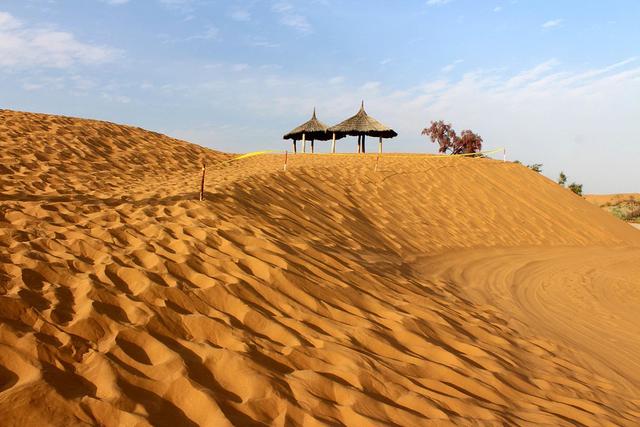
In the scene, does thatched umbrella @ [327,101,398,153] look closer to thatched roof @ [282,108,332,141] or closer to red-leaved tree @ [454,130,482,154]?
thatched roof @ [282,108,332,141]

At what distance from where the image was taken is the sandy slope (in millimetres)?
2225

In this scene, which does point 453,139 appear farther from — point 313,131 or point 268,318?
point 268,318

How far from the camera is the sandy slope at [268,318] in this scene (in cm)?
222

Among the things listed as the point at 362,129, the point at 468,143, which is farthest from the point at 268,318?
the point at 468,143

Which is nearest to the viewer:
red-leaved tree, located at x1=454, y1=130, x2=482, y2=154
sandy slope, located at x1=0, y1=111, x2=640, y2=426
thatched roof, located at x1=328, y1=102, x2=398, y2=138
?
sandy slope, located at x1=0, y1=111, x2=640, y2=426

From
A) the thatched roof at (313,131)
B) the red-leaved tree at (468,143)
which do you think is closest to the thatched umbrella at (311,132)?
the thatched roof at (313,131)

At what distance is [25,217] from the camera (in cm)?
460

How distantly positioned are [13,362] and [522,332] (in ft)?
13.6

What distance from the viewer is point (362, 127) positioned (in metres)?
24.7

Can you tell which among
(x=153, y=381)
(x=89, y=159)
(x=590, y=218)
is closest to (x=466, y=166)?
(x=590, y=218)

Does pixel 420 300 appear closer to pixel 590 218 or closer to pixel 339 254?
pixel 339 254

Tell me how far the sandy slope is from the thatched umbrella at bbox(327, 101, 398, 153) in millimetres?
16508

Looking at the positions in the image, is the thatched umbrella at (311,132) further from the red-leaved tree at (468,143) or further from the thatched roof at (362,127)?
the red-leaved tree at (468,143)

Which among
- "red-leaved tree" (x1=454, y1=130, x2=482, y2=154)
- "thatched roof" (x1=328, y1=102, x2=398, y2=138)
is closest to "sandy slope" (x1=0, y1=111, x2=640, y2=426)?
"thatched roof" (x1=328, y1=102, x2=398, y2=138)
